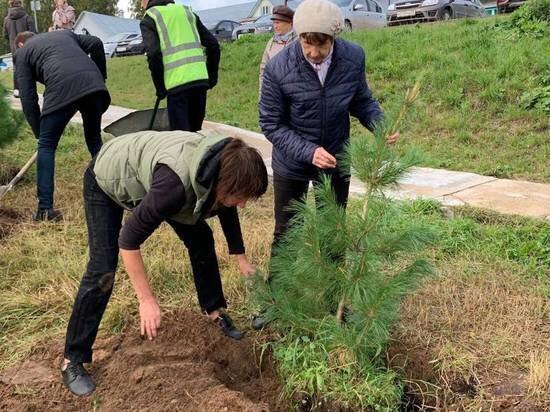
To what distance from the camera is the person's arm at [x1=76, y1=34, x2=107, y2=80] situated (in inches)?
183

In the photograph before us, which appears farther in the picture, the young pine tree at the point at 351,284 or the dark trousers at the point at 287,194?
the dark trousers at the point at 287,194

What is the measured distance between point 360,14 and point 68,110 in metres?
12.2

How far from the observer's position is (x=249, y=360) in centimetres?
274

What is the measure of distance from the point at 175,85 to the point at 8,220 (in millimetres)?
1542

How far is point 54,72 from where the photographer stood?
14.1ft

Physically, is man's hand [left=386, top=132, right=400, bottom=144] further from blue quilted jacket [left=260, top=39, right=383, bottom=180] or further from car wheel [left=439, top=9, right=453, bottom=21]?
car wheel [left=439, top=9, right=453, bottom=21]

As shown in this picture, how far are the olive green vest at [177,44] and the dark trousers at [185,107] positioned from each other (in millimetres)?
100

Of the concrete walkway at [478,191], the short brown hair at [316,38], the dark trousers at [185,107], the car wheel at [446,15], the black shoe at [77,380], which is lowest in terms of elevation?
the concrete walkway at [478,191]

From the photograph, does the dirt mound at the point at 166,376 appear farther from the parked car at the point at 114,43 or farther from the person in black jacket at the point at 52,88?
the parked car at the point at 114,43

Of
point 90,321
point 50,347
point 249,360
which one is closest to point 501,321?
point 249,360

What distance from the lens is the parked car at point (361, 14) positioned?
15.0 m

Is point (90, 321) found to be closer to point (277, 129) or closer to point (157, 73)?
point (277, 129)

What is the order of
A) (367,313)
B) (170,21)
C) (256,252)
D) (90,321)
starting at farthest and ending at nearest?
(170,21) → (256,252) → (90,321) → (367,313)

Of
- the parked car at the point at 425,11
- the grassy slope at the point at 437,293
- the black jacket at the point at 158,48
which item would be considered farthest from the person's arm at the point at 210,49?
the parked car at the point at 425,11
